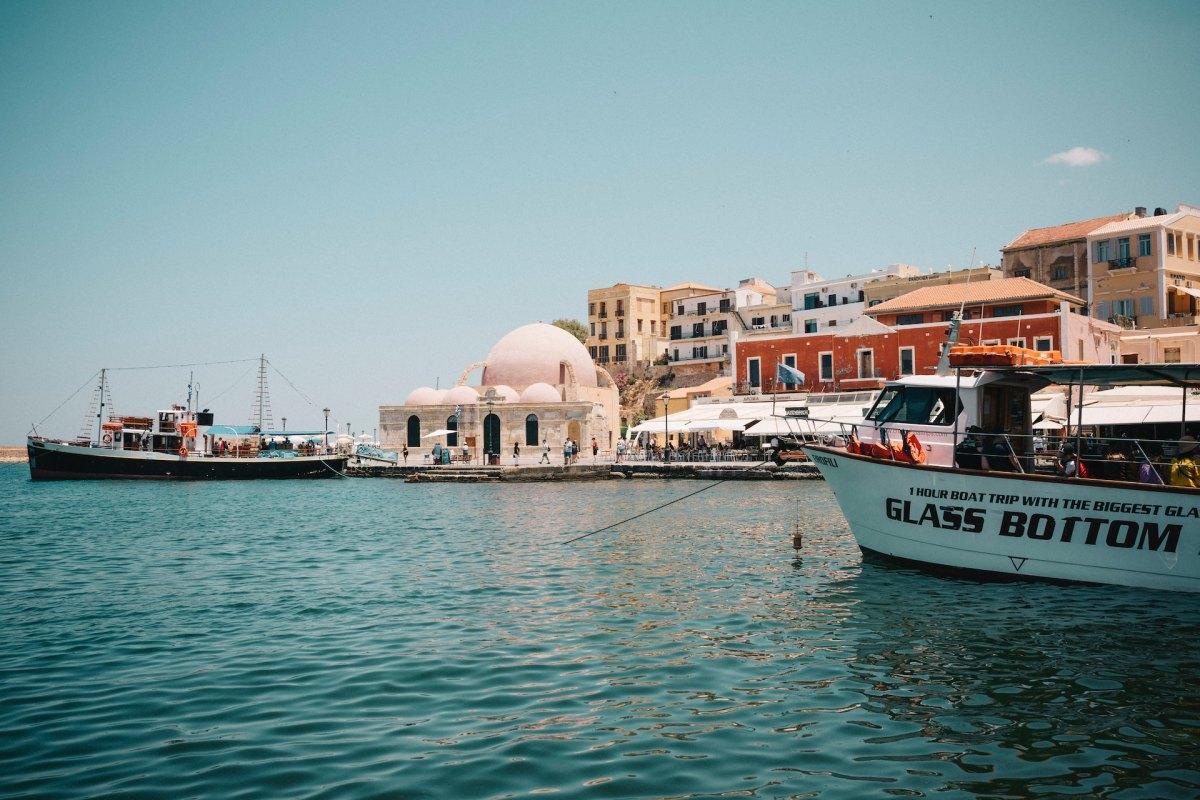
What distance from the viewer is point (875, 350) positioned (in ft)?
146

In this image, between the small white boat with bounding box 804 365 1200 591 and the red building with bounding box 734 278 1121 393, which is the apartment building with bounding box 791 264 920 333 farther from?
the small white boat with bounding box 804 365 1200 591

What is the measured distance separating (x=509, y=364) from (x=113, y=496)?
2739 centimetres

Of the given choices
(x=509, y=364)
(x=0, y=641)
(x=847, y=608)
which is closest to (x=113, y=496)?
(x=509, y=364)

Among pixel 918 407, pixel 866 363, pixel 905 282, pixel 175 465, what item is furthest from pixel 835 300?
pixel 918 407

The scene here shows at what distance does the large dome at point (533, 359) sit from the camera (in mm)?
62469

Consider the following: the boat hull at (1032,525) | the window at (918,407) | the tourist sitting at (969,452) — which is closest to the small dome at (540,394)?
the window at (918,407)

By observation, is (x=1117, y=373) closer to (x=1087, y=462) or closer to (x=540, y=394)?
(x=1087, y=462)

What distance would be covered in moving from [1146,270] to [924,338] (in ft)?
45.4

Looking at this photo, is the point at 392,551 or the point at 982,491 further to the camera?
the point at 392,551

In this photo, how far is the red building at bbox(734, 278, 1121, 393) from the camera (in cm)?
3972

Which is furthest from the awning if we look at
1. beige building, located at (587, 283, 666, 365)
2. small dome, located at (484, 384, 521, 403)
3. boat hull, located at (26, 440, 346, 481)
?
beige building, located at (587, 283, 666, 365)

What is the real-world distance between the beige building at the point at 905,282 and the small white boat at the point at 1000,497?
Result: 141ft

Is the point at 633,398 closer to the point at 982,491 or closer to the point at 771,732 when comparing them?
the point at 982,491

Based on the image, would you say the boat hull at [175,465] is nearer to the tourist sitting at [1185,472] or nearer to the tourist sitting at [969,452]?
the tourist sitting at [969,452]
